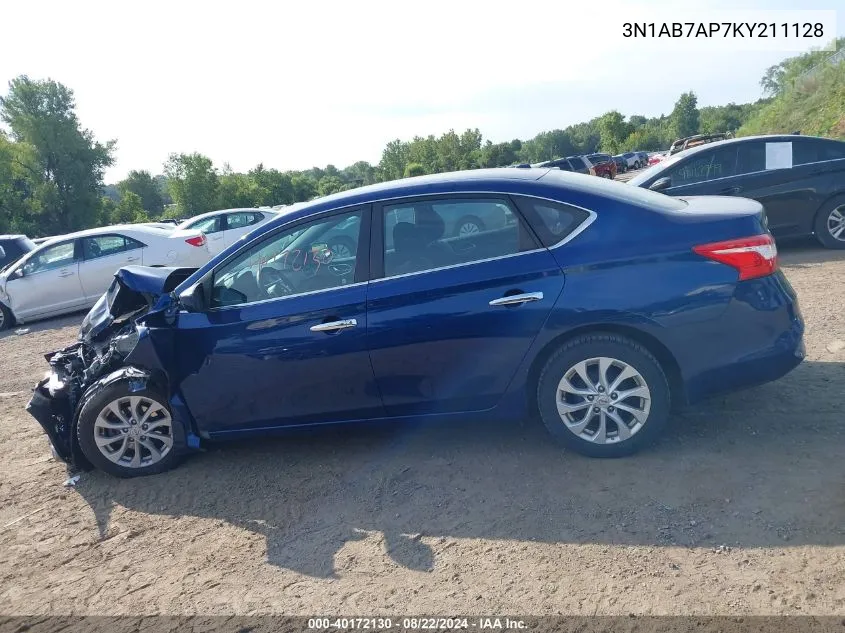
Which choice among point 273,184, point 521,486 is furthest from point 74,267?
point 273,184

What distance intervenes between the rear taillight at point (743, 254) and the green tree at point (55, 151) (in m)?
57.0

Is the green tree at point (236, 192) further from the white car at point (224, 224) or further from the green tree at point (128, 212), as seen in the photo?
the white car at point (224, 224)

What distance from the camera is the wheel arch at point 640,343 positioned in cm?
376

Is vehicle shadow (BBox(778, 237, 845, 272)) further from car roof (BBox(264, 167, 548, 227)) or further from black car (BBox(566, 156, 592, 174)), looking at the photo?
black car (BBox(566, 156, 592, 174))

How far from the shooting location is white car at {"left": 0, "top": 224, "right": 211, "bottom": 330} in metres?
11.7

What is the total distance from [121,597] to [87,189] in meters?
56.9

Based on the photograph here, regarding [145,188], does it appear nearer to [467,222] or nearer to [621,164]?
[621,164]

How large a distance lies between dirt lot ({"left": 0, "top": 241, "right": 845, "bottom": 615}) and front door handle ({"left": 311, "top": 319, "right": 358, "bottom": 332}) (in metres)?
0.96

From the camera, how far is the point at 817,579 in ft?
8.95

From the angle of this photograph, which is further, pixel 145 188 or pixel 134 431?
pixel 145 188

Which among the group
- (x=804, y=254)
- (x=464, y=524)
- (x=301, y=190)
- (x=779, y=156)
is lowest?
(x=464, y=524)

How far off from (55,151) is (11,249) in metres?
43.8

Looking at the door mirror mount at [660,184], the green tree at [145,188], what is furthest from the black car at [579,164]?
the green tree at [145,188]

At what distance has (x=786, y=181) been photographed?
869 cm
